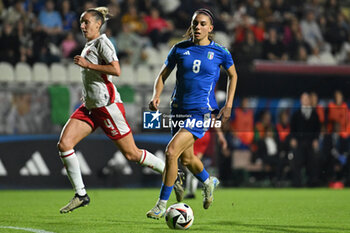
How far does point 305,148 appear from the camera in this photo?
46.8 ft

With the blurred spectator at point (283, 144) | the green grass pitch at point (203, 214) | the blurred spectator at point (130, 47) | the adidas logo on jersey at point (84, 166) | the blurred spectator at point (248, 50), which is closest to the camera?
the green grass pitch at point (203, 214)

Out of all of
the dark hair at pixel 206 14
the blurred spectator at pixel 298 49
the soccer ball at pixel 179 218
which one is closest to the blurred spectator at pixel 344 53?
the blurred spectator at pixel 298 49

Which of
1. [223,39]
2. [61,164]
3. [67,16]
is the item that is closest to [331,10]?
[223,39]

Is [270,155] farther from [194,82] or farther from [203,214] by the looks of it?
[194,82]

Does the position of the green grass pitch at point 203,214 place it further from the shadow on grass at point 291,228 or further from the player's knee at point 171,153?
the player's knee at point 171,153

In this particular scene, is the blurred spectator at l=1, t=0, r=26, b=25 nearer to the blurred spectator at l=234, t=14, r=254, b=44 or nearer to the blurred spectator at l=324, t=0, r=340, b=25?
the blurred spectator at l=234, t=14, r=254, b=44

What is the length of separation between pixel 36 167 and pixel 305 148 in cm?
570

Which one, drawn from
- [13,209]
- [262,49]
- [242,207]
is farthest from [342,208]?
[262,49]

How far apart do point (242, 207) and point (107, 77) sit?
121 inches

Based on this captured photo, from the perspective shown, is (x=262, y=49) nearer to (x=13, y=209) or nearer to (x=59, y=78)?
(x=59, y=78)

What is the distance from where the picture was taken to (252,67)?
1630cm

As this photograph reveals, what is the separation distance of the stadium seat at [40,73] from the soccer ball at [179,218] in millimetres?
9406

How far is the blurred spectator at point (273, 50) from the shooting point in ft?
56.6

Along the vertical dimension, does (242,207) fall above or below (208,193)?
below
